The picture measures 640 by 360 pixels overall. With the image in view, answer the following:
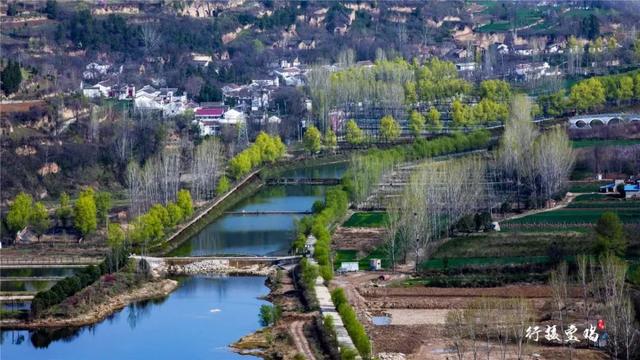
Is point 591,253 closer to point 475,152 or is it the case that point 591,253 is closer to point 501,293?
point 501,293

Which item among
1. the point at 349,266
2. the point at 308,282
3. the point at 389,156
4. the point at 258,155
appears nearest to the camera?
the point at 308,282

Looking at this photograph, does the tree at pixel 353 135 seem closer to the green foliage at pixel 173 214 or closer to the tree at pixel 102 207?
the green foliage at pixel 173 214

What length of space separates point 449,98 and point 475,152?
8.25 meters

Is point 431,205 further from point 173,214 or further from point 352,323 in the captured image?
point 352,323

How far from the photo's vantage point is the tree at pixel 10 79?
132 ft

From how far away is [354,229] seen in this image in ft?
100

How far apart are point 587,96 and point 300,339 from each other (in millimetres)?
23233

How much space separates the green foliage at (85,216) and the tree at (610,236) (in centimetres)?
909

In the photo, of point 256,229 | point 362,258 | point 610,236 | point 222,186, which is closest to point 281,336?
point 362,258

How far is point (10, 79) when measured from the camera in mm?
40188

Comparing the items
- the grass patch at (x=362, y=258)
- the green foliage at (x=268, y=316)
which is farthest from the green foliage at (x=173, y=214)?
the green foliage at (x=268, y=316)

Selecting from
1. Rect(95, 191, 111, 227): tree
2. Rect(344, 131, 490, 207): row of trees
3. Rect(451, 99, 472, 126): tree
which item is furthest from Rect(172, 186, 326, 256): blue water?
Rect(451, 99, 472, 126): tree

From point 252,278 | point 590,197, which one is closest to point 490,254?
point 252,278

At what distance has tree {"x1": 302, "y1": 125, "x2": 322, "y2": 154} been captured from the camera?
4041cm
